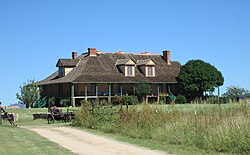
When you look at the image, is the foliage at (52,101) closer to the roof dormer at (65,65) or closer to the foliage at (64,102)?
the foliage at (64,102)

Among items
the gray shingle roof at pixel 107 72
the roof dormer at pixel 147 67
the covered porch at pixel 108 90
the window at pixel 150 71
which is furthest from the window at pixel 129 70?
the window at pixel 150 71

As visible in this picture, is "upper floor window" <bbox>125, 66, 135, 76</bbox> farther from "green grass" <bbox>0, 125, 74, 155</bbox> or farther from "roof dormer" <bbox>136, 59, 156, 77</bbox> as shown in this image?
"green grass" <bbox>0, 125, 74, 155</bbox>

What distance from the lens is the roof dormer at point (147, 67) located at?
214 ft

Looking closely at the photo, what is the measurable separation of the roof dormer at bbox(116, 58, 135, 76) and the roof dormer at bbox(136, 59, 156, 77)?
1842mm

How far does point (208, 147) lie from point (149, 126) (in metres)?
5.72

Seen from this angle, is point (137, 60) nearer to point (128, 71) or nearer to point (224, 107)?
point (128, 71)

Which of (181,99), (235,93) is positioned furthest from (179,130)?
(181,99)

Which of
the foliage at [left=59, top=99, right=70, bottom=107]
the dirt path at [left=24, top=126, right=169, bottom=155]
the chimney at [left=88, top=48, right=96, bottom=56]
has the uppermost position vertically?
the chimney at [left=88, top=48, right=96, bottom=56]

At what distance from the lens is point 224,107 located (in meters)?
19.7

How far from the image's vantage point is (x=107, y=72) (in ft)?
206

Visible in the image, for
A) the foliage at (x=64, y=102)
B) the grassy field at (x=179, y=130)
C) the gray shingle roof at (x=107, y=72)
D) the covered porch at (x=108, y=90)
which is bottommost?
the grassy field at (x=179, y=130)

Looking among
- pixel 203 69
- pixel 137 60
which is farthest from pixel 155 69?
pixel 203 69

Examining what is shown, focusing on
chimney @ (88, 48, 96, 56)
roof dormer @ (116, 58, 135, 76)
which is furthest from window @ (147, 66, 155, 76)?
chimney @ (88, 48, 96, 56)

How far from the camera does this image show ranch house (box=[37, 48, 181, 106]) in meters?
60.8
